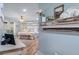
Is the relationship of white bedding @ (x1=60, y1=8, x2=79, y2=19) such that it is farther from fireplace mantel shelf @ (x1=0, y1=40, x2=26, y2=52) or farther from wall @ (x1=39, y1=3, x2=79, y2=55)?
fireplace mantel shelf @ (x1=0, y1=40, x2=26, y2=52)

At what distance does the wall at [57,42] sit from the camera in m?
1.59

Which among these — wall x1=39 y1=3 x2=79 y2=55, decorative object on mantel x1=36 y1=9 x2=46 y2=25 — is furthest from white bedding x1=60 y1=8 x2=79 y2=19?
decorative object on mantel x1=36 y1=9 x2=46 y2=25

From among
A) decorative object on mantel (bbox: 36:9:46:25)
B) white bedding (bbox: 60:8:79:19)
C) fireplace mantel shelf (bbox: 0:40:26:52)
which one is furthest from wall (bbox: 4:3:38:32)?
white bedding (bbox: 60:8:79:19)

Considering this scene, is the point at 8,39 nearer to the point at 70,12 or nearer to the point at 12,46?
the point at 12,46

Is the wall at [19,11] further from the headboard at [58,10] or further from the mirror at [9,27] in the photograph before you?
the headboard at [58,10]

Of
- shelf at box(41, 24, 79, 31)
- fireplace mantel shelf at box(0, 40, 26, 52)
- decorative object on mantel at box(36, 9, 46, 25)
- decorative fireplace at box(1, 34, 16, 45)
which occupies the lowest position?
fireplace mantel shelf at box(0, 40, 26, 52)

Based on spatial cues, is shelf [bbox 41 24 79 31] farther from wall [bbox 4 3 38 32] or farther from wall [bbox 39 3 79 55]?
wall [bbox 4 3 38 32]

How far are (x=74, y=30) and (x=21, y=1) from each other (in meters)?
0.61

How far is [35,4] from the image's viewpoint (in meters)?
1.62

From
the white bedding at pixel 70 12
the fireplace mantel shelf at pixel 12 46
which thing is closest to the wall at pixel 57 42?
the white bedding at pixel 70 12

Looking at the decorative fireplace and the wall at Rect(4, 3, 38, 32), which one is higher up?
the wall at Rect(4, 3, 38, 32)

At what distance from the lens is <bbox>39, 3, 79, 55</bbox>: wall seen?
159 cm

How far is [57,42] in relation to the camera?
1.62 metres

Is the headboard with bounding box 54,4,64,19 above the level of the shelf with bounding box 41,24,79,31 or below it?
above
